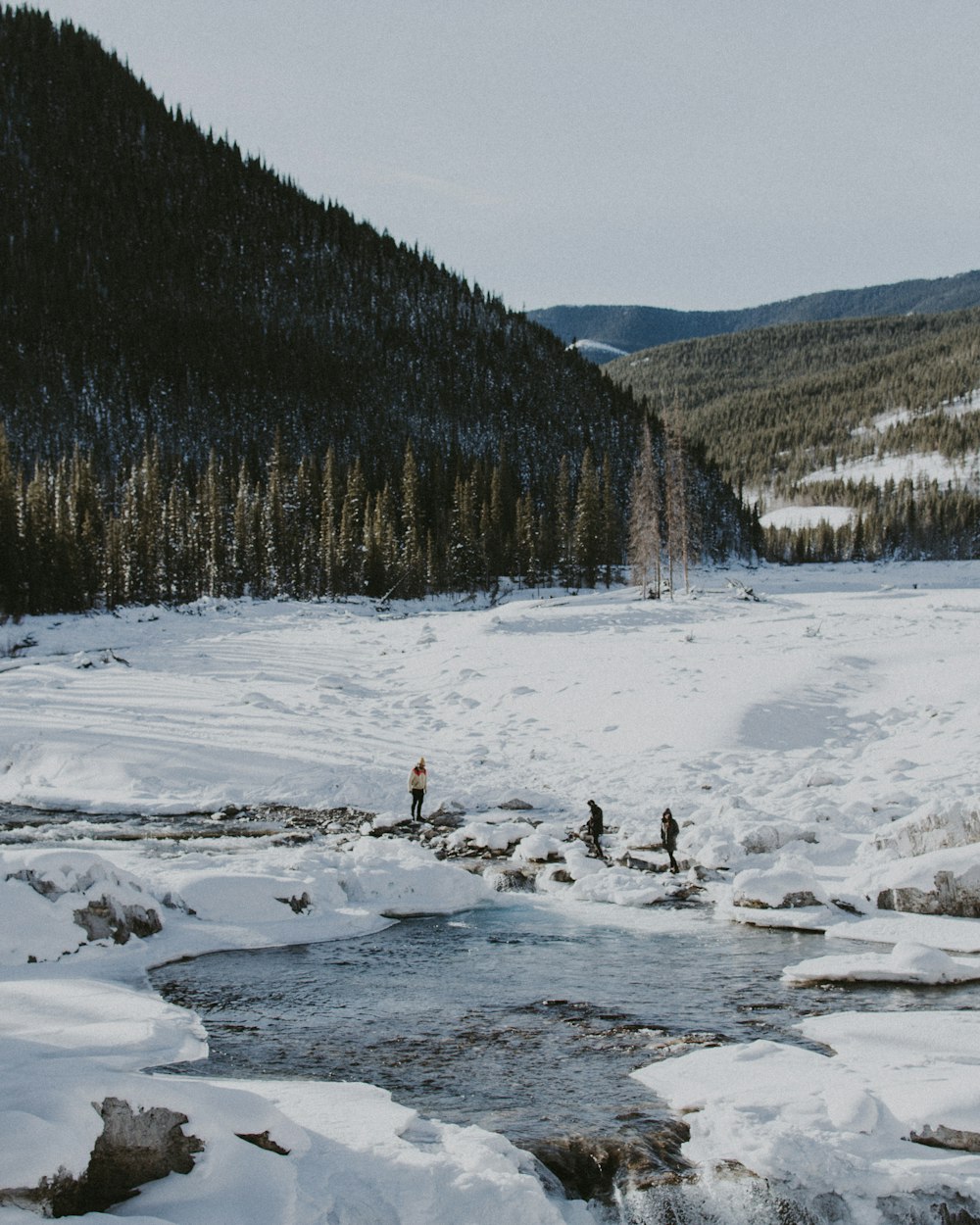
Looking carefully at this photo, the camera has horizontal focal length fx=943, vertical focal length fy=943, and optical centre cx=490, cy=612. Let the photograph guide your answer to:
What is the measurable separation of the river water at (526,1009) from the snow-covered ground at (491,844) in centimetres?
50

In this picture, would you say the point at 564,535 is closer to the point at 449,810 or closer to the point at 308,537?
the point at 308,537

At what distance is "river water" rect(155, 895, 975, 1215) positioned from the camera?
8.49 metres

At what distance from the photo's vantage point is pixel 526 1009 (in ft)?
37.3

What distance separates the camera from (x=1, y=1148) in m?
5.88

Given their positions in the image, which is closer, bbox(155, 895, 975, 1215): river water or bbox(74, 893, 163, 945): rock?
bbox(155, 895, 975, 1215): river water

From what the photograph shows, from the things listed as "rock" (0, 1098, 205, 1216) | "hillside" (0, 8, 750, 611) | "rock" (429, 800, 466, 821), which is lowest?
"rock" (429, 800, 466, 821)

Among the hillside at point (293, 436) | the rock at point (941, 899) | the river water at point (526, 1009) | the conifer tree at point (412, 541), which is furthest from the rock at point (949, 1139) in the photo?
the conifer tree at point (412, 541)

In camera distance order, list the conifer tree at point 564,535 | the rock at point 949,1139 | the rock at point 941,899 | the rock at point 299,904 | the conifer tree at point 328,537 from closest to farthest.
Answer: the rock at point 949,1139 < the rock at point 941,899 < the rock at point 299,904 < the conifer tree at point 328,537 < the conifer tree at point 564,535

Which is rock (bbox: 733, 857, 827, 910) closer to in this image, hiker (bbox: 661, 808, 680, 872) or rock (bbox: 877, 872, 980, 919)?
rock (bbox: 877, 872, 980, 919)

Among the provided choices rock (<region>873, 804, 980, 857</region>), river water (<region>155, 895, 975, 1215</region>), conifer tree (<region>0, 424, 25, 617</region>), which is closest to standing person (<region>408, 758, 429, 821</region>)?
river water (<region>155, 895, 975, 1215</region>)

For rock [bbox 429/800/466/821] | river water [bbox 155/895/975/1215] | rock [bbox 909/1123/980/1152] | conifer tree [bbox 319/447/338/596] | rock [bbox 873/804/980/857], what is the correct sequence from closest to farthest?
rock [bbox 909/1123/980/1152], river water [bbox 155/895/975/1215], rock [bbox 873/804/980/857], rock [bbox 429/800/466/821], conifer tree [bbox 319/447/338/596]

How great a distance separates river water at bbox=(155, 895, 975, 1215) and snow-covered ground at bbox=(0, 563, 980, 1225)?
0.50 metres

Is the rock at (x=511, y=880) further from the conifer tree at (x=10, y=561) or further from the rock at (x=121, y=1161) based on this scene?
the conifer tree at (x=10, y=561)

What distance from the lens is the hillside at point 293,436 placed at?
8819cm
